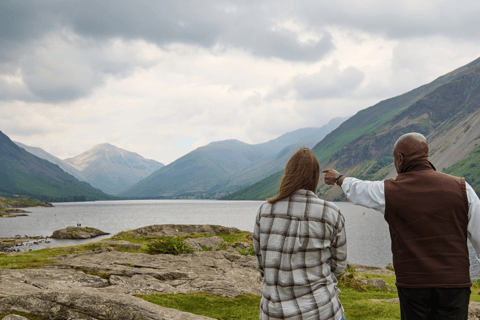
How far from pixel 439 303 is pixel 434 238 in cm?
77

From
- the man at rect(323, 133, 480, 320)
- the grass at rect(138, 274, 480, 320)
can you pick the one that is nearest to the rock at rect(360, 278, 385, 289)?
the grass at rect(138, 274, 480, 320)

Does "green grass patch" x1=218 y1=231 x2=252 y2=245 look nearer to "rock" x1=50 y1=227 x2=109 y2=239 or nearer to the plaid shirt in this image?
the plaid shirt

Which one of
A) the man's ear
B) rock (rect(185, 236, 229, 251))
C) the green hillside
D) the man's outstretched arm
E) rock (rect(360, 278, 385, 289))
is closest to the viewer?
the man's outstretched arm

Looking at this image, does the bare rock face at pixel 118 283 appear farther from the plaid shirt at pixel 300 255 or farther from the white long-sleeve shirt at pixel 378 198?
the white long-sleeve shirt at pixel 378 198

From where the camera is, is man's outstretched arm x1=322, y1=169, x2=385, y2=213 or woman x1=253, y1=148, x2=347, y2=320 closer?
woman x1=253, y1=148, x2=347, y2=320

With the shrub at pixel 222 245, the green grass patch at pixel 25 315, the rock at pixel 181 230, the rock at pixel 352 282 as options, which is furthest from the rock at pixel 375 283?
the rock at pixel 181 230

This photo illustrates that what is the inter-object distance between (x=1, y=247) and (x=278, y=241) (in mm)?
63502

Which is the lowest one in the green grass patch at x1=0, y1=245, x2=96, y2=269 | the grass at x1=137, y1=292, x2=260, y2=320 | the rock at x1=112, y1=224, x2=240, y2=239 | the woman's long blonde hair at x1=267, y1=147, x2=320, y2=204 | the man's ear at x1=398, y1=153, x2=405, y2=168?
the rock at x1=112, y1=224, x2=240, y2=239

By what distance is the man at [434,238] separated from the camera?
3766mm

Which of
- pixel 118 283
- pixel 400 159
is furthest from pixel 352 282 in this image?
pixel 400 159

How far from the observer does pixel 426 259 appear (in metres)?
3.81

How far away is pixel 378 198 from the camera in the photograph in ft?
13.5

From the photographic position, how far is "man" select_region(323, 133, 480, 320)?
3.77m

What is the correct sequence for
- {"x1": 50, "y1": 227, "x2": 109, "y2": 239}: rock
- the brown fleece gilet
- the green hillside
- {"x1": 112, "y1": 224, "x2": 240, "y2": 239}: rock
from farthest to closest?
the green hillside → {"x1": 50, "y1": 227, "x2": 109, "y2": 239}: rock → {"x1": 112, "y1": 224, "x2": 240, "y2": 239}: rock → the brown fleece gilet
